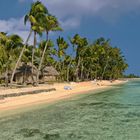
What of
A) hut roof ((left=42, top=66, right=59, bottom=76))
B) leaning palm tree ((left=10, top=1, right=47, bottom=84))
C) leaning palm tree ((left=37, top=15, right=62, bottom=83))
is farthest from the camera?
hut roof ((left=42, top=66, right=59, bottom=76))

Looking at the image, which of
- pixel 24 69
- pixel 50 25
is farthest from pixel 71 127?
pixel 24 69

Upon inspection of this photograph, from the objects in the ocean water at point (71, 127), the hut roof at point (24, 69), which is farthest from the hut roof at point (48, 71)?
the ocean water at point (71, 127)

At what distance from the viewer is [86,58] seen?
80500 mm

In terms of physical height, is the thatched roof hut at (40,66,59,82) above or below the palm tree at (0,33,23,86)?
below

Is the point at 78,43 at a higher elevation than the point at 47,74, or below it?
higher

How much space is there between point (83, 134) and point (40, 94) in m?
21.7

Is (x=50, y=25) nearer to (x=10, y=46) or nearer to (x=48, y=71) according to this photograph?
(x=10, y=46)

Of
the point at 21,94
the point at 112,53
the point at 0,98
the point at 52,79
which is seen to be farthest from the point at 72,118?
the point at 112,53

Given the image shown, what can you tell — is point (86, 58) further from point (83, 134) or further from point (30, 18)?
point (83, 134)

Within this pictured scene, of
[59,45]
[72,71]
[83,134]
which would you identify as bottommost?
[83,134]

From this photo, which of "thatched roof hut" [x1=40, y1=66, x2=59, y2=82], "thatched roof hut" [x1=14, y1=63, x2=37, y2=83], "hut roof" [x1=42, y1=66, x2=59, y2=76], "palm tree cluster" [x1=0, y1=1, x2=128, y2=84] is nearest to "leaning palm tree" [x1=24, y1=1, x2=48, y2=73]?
"palm tree cluster" [x1=0, y1=1, x2=128, y2=84]

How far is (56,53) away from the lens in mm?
66812

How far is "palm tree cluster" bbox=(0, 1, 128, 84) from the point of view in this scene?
44.9 metres

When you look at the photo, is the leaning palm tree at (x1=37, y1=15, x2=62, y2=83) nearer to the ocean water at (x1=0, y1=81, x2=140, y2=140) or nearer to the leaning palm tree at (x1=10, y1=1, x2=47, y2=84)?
the leaning palm tree at (x1=10, y1=1, x2=47, y2=84)
